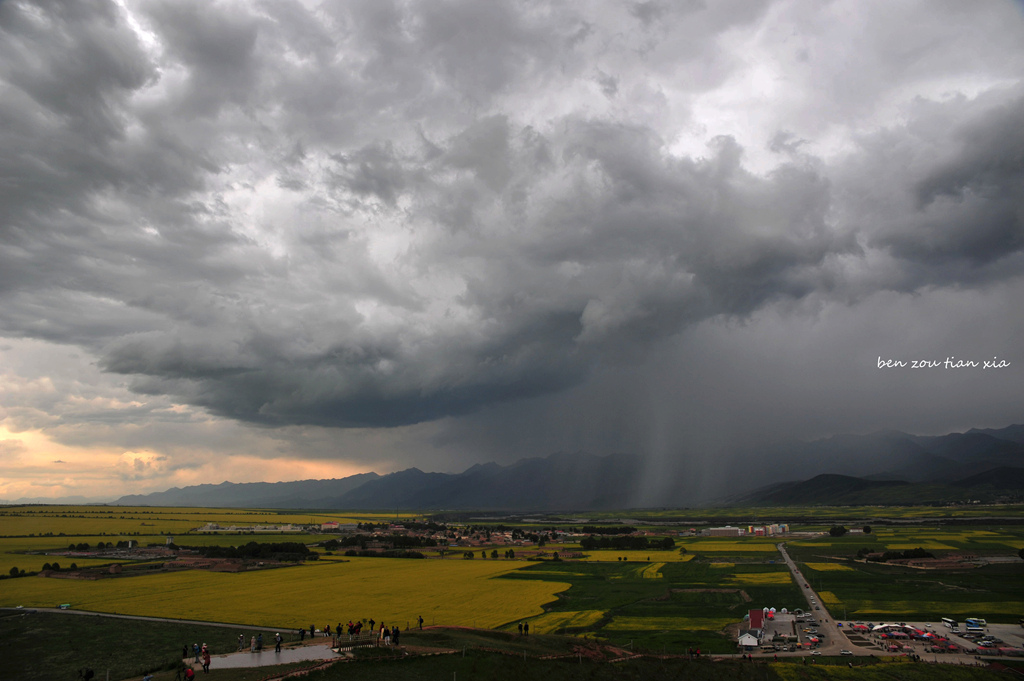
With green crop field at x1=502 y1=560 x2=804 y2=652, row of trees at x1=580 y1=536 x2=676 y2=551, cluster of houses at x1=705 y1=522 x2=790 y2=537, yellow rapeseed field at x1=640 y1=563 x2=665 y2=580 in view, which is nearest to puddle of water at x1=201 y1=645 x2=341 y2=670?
green crop field at x1=502 y1=560 x2=804 y2=652

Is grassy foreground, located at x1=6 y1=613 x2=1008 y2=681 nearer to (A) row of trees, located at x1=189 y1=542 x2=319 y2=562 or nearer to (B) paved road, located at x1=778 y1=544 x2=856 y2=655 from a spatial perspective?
(B) paved road, located at x1=778 y1=544 x2=856 y2=655

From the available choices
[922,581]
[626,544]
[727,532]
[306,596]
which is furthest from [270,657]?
[727,532]

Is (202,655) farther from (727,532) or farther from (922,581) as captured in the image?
(727,532)

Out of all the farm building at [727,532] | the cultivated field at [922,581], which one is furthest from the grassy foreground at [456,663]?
the farm building at [727,532]

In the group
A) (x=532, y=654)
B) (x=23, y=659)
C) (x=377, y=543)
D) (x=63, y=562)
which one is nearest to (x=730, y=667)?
(x=532, y=654)

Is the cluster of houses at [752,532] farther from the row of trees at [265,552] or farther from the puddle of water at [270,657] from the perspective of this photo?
the puddle of water at [270,657]

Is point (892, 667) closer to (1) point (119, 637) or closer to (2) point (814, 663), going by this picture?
(2) point (814, 663)
